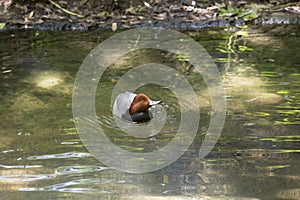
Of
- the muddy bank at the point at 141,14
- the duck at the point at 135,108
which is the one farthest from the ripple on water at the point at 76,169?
the muddy bank at the point at 141,14

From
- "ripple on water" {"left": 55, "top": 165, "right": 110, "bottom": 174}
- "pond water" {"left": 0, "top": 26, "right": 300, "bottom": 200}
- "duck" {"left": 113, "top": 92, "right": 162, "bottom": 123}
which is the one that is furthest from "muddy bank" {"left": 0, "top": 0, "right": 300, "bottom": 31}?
"ripple on water" {"left": 55, "top": 165, "right": 110, "bottom": 174}

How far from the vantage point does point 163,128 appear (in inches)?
169

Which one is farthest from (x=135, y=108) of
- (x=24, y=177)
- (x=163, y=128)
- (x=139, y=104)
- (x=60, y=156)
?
(x=24, y=177)

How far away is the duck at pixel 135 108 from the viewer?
435 cm

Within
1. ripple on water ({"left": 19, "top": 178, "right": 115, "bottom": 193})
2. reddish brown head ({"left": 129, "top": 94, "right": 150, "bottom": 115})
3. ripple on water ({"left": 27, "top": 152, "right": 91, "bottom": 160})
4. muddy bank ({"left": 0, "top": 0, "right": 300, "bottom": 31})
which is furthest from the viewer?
muddy bank ({"left": 0, "top": 0, "right": 300, "bottom": 31})

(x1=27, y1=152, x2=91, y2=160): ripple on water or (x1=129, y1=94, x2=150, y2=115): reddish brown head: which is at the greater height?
(x1=129, y1=94, x2=150, y2=115): reddish brown head

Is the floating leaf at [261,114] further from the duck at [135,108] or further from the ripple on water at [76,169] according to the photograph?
the ripple on water at [76,169]

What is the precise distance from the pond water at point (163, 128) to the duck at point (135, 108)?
11cm

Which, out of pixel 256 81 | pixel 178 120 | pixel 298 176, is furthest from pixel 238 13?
pixel 298 176

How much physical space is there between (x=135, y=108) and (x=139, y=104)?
6 cm

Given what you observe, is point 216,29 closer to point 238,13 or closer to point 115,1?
point 238,13

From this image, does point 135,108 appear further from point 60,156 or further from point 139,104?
point 60,156

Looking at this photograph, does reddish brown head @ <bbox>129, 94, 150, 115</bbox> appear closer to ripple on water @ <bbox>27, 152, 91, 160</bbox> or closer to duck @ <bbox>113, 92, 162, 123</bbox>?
duck @ <bbox>113, 92, 162, 123</bbox>

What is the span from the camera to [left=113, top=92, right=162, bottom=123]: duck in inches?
171
